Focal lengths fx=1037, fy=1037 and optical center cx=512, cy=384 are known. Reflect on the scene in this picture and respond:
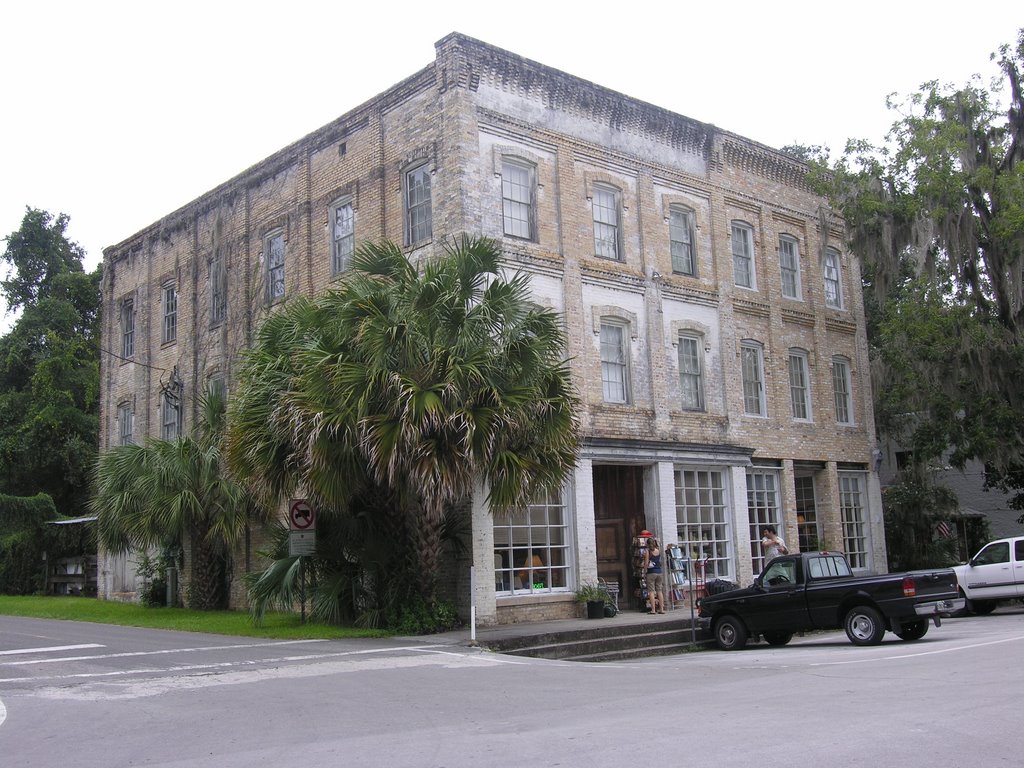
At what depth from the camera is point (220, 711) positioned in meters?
9.88

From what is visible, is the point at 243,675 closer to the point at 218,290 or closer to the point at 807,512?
the point at 218,290

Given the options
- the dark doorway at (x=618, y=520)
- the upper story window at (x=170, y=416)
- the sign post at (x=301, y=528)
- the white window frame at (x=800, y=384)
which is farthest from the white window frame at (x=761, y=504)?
the upper story window at (x=170, y=416)

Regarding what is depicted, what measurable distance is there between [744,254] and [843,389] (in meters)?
5.06

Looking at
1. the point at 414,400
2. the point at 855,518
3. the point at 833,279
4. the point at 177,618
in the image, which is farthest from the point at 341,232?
the point at 855,518

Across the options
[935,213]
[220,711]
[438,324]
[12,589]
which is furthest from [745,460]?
[12,589]

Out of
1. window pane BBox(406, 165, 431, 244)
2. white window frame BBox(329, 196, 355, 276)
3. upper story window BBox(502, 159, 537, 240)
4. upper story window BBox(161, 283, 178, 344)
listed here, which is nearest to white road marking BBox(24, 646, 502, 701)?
window pane BBox(406, 165, 431, 244)

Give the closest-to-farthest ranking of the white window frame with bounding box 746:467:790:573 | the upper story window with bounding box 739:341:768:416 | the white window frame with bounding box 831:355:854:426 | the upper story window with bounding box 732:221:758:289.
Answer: the white window frame with bounding box 746:467:790:573
the upper story window with bounding box 739:341:768:416
the upper story window with bounding box 732:221:758:289
the white window frame with bounding box 831:355:854:426

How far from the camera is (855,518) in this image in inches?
1083

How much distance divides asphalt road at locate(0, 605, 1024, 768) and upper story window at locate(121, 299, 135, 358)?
16235 millimetres

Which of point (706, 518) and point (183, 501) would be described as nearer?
point (183, 501)

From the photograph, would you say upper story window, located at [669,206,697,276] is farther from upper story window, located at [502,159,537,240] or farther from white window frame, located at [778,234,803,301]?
upper story window, located at [502,159,537,240]

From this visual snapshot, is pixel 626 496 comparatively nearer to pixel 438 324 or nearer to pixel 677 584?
pixel 677 584

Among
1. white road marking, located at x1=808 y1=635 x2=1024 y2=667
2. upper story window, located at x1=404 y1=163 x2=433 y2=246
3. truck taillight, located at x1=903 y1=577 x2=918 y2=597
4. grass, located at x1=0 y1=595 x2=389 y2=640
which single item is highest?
upper story window, located at x1=404 y1=163 x2=433 y2=246

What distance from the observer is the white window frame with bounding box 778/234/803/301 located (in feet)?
88.2
